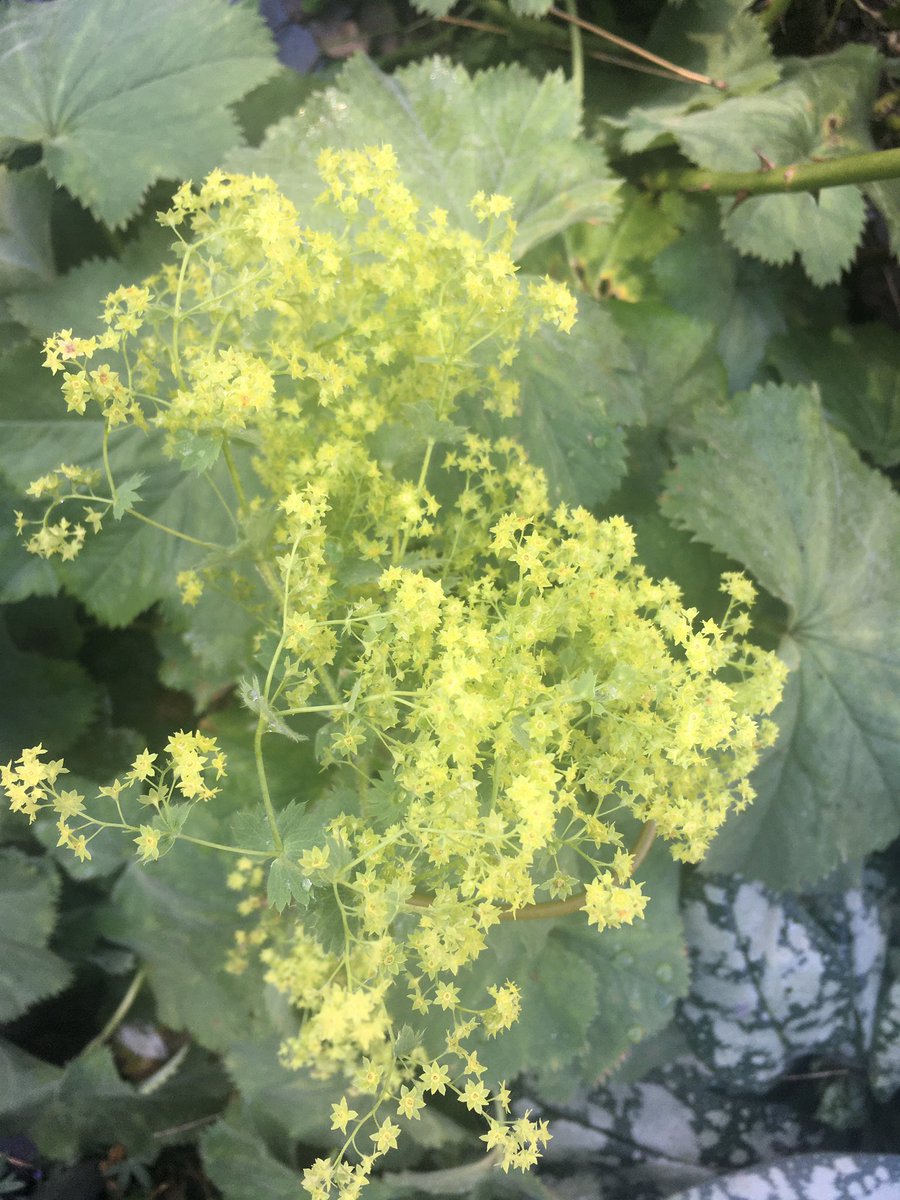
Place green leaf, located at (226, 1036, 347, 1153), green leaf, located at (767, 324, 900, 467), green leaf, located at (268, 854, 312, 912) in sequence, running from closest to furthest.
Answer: green leaf, located at (268, 854, 312, 912) → green leaf, located at (226, 1036, 347, 1153) → green leaf, located at (767, 324, 900, 467)

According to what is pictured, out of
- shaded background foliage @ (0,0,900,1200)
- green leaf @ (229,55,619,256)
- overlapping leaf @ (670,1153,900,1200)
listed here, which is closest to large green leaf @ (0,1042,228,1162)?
shaded background foliage @ (0,0,900,1200)

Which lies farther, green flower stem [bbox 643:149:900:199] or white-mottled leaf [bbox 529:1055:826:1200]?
white-mottled leaf [bbox 529:1055:826:1200]

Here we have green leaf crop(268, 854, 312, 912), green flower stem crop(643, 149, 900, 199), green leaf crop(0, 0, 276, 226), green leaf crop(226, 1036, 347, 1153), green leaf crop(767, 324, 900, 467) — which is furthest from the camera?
green leaf crop(767, 324, 900, 467)

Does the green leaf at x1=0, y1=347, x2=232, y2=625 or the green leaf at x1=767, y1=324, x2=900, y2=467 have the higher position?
the green leaf at x1=0, y1=347, x2=232, y2=625

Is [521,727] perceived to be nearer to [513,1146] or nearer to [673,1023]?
[513,1146]

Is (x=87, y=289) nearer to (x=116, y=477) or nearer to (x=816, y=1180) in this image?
(x=116, y=477)

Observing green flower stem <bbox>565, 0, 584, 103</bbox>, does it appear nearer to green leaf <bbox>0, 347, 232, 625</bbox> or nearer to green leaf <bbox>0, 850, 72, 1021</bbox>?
green leaf <bbox>0, 347, 232, 625</bbox>

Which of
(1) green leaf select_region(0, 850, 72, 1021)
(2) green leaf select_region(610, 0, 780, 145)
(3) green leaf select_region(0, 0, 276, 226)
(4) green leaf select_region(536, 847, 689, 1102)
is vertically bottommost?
(4) green leaf select_region(536, 847, 689, 1102)

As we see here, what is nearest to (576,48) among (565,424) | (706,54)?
(706,54)
